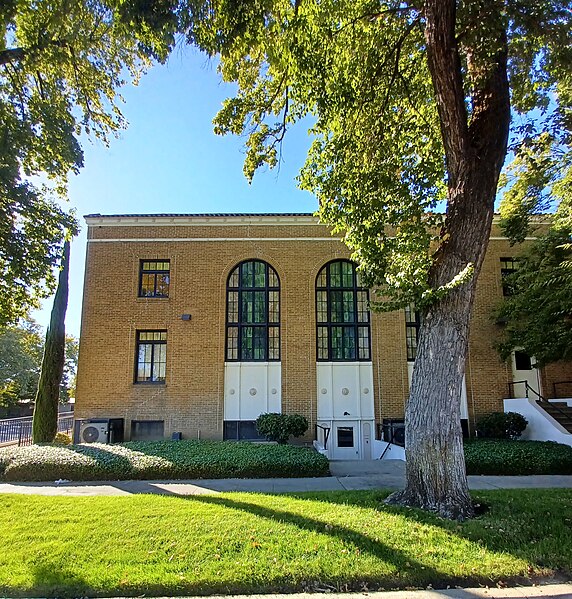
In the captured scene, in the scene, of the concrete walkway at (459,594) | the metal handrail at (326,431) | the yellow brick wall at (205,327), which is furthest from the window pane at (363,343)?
the concrete walkway at (459,594)

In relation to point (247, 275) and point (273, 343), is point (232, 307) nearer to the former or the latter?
point (247, 275)

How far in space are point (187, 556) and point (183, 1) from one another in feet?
24.5

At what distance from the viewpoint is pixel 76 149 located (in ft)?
32.0

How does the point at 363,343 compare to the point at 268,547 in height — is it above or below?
above

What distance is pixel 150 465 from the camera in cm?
985

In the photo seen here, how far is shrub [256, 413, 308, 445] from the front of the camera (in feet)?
45.9

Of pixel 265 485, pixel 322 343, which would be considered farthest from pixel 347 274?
pixel 265 485

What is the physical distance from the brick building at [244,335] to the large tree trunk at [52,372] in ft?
4.34

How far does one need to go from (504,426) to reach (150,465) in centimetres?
1128

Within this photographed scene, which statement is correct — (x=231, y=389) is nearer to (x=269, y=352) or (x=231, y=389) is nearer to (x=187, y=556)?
(x=269, y=352)

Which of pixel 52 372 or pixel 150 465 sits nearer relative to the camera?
pixel 150 465

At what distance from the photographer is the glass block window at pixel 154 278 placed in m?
16.2

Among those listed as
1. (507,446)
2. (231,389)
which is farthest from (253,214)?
(507,446)

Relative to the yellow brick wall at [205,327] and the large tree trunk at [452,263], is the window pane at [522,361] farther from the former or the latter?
the large tree trunk at [452,263]
